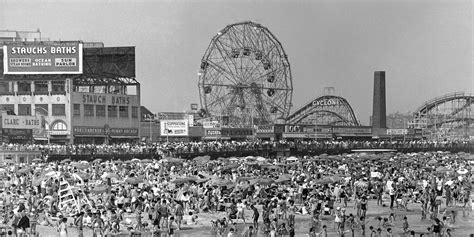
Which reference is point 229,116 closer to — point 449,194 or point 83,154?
point 83,154

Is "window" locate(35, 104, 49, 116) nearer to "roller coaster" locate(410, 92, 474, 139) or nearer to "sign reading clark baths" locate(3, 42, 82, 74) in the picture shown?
"sign reading clark baths" locate(3, 42, 82, 74)

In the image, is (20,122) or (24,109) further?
(24,109)

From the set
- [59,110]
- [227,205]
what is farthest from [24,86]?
[227,205]

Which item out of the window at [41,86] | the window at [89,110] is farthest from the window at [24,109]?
the window at [89,110]

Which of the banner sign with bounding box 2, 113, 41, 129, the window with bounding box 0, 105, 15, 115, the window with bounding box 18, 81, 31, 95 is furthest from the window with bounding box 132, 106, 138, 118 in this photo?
the banner sign with bounding box 2, 113, 41, 129

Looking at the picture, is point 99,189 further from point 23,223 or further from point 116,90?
point 116,90

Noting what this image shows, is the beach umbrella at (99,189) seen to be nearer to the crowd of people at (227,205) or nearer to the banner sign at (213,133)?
the crowd of people at (227,205)
